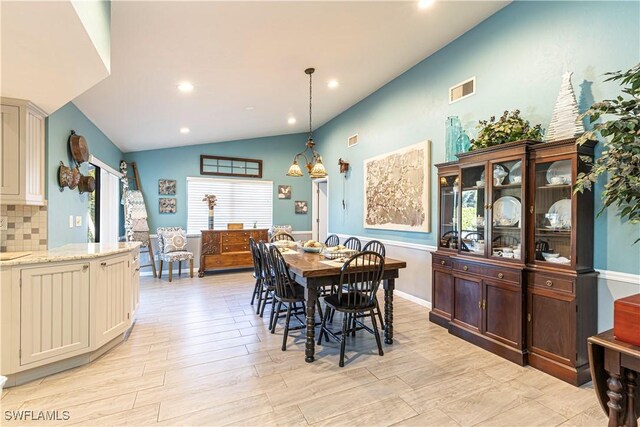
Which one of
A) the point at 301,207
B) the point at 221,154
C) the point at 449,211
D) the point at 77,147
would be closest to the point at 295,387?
the point at 449,211

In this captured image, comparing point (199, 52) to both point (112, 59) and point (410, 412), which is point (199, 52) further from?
point (410, 412)

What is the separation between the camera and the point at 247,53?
333 centimetres

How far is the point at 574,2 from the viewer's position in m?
2.68

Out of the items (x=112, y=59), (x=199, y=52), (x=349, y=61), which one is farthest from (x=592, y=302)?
(x=112, y=59)

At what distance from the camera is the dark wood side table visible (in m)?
1.43

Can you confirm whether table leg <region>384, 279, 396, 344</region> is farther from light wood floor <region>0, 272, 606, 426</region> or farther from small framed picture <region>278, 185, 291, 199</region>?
small framed picture <region>278, 185, 291, 199</region>

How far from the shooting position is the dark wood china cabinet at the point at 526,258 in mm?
2408

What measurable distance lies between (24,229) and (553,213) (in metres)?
4.88

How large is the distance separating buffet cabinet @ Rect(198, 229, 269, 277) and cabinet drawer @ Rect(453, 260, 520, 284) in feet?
14.6

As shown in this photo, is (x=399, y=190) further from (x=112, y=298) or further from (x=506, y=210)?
(x=112, y=298)

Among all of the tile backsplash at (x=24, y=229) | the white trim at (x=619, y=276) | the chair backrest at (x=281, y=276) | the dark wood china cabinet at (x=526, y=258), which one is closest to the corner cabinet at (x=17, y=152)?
the tile backsplash at (x=24, y=229)

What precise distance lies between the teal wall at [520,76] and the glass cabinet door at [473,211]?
2.52 ft

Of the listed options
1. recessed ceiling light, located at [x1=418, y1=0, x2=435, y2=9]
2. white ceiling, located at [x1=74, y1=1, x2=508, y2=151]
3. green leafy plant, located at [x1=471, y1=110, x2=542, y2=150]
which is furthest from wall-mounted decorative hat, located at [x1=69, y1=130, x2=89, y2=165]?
green leafy plant, located at [x1=471, y1=110, x2=542, y2=150]

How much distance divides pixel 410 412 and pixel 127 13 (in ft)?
11.9
